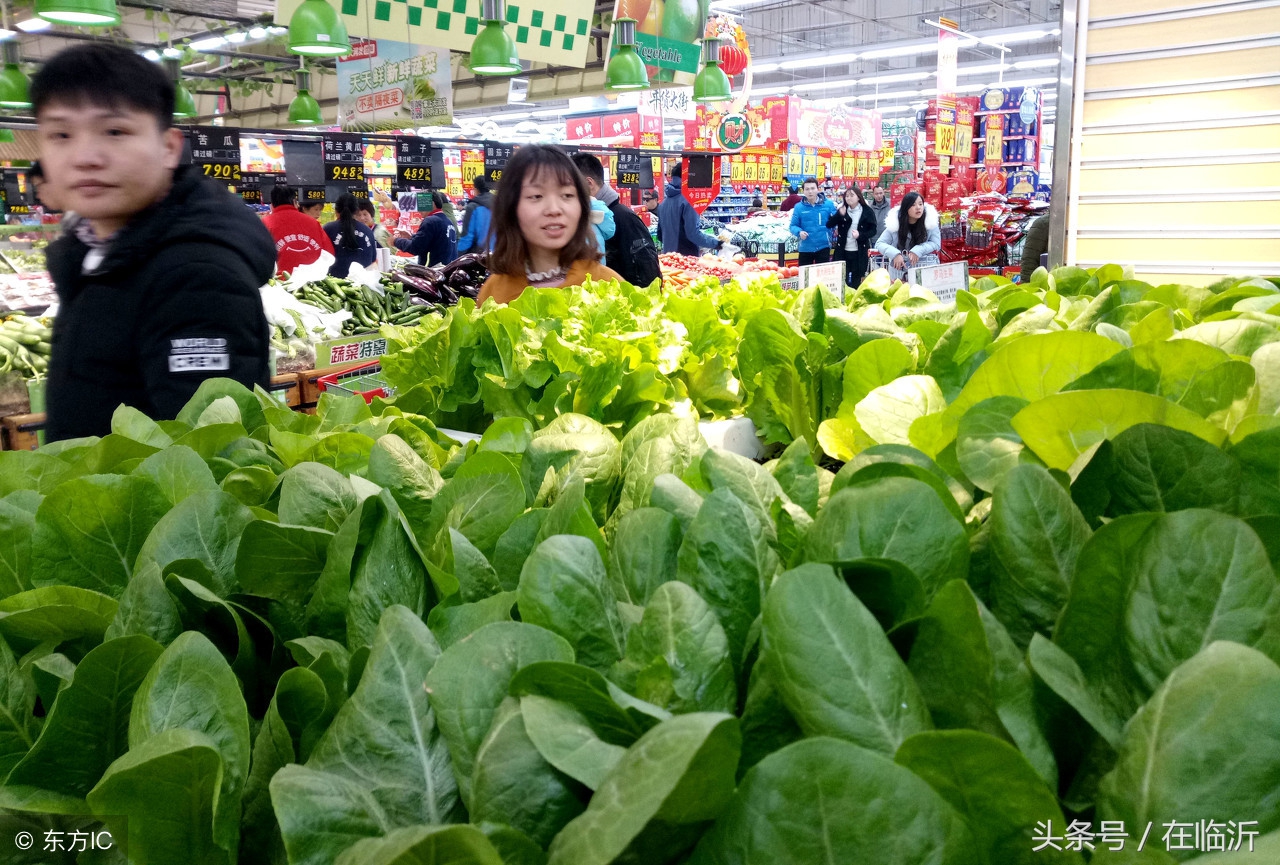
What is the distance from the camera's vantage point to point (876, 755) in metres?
0.38

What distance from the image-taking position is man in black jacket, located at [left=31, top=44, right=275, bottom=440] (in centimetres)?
173

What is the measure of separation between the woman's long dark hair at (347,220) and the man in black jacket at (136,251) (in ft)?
20.9

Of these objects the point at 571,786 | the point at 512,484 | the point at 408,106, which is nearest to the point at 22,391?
the point at 512,484

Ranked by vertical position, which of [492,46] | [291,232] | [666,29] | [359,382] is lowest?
[359,382]

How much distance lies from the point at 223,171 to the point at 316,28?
201 cm

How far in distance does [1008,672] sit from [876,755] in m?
0.13

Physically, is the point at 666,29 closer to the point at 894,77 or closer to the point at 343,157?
the point at 343,157

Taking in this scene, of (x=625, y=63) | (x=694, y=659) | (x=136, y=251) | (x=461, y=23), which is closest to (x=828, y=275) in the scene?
(x=136, y=251)

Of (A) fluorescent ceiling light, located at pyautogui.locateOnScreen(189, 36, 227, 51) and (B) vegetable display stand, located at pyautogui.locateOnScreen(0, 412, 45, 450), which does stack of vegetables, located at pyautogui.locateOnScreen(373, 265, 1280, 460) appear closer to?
(B) vegetable display stand, located at pyautogui.locateOnScreen(0, 412, 45, 450)

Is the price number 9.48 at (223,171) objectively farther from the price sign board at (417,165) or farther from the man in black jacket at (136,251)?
the man in black jacket at (136,251)

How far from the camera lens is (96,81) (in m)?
1.70

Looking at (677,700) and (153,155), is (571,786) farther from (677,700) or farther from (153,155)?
(153,155)

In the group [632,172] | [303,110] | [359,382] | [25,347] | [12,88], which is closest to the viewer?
[359,382]

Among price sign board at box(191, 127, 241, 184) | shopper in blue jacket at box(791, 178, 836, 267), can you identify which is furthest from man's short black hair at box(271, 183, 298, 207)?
shopper in blue jacket at box(791, 178, 836, 267)
